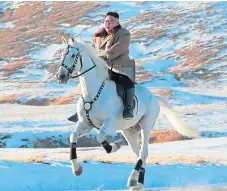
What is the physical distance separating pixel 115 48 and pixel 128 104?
1.14 meters

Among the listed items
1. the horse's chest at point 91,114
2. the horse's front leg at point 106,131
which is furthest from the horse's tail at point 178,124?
the horse's chest at point 91,114

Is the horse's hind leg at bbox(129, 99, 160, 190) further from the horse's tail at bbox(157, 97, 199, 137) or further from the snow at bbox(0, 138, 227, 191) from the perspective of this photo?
the snow at bbox(0, 138, 227, 191)

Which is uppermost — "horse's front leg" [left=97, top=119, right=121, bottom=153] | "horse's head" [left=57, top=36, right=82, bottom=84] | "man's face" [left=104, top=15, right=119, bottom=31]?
"man's face" [left=104, top=15, right=119, bottom=31]

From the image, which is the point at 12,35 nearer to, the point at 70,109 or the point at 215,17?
the point at 215,17

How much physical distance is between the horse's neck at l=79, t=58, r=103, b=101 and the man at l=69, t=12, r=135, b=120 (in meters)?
0.59

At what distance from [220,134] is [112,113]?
26.1 meters

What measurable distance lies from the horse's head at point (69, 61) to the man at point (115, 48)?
88 centimetres

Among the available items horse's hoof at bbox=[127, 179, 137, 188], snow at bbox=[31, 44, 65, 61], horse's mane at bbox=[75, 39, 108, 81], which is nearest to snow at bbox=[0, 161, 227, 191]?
horse's hoof at bbox=[127, 179, 137, 188]

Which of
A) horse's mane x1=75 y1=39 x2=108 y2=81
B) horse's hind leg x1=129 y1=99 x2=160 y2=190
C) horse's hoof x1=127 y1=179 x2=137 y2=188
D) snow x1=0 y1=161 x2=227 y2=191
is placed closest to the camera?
horse's mane x1=75 y1=39 x2=108 y2=81

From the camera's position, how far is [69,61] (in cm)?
1023

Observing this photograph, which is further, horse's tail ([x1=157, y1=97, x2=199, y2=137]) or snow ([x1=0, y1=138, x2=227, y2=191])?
horse's tail ([x1=157, y1=97, x2=199, y2=137])

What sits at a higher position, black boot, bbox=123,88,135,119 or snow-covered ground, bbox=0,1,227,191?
black boot, bbox=123,88,135,119

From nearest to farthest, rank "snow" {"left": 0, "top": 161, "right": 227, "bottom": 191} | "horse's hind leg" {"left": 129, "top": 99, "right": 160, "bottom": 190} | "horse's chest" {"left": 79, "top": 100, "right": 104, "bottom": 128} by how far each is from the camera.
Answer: "horse's chest" {"left": 79, "top": 100, "right": 104, "bottom": 128}, "horse's hind leg" {"left": 129, "top": 99, "right": 160, "bottom": 190}, "snow" {"left": 0, "top": 161, "right": 227, "bottom": 191}

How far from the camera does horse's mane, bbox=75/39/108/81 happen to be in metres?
10.9
